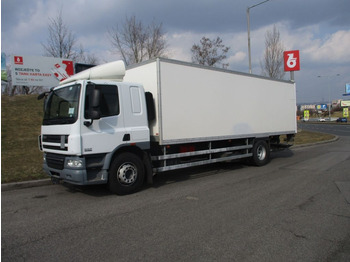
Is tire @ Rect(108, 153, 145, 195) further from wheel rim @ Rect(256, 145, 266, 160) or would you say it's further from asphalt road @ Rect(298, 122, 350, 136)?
asphalt road @ Rect(298, 122, 350, 136)

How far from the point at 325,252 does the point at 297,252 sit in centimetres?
35

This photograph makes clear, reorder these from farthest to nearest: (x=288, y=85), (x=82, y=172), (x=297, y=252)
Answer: (x=288, y=85) < (x=82, y=172) < (x=297, y=252)

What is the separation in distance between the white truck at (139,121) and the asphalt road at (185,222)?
2.32ft

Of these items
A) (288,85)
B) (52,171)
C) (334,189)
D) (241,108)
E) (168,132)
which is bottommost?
(334,189)

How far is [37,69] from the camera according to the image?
1992cm

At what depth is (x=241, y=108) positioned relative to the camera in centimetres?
943

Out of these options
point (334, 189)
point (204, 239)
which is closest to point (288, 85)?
point (334, 189)

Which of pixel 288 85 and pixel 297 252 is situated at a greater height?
pixel 288 85

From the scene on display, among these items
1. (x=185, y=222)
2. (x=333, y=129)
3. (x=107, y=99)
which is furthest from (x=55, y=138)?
(x=333, y=129)

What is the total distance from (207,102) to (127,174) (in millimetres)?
3215

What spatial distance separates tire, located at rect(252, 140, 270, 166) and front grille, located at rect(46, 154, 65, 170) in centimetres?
657

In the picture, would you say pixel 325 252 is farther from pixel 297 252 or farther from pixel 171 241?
pixel 171 241

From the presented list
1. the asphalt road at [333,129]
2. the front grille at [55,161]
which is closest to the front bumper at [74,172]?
the front grille at [55,161]

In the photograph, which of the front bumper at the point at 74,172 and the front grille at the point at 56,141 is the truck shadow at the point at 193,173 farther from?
the front grille at the point at 56,141
